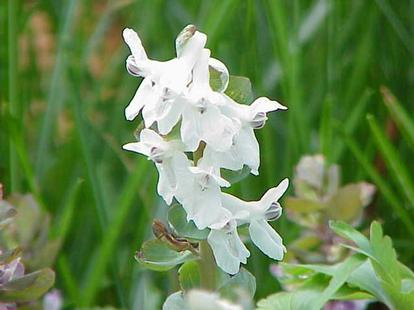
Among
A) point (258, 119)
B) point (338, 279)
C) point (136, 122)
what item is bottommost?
point (136, 122)

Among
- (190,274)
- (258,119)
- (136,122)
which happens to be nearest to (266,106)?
(258,119)

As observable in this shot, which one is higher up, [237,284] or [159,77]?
[159,77]

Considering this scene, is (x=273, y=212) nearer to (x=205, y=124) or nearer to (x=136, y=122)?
(x=205, y=124)

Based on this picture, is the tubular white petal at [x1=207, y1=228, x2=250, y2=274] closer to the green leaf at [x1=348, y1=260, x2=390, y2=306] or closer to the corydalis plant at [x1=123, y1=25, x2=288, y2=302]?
the corydalis plant at [x1=123, y1=25, x2=288, y2=302]

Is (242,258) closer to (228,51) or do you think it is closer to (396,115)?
(396,115)

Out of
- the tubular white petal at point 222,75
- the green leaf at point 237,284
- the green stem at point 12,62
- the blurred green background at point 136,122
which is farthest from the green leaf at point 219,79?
the green stem at point 12,62

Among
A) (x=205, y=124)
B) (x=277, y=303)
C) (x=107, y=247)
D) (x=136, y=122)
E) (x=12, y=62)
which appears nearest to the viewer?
(x=205, y=124)

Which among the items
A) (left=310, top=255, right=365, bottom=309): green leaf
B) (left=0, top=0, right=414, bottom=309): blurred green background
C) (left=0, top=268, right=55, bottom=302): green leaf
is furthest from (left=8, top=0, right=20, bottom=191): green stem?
(left=310, top=255, right=365, bottom=309): green leaf
